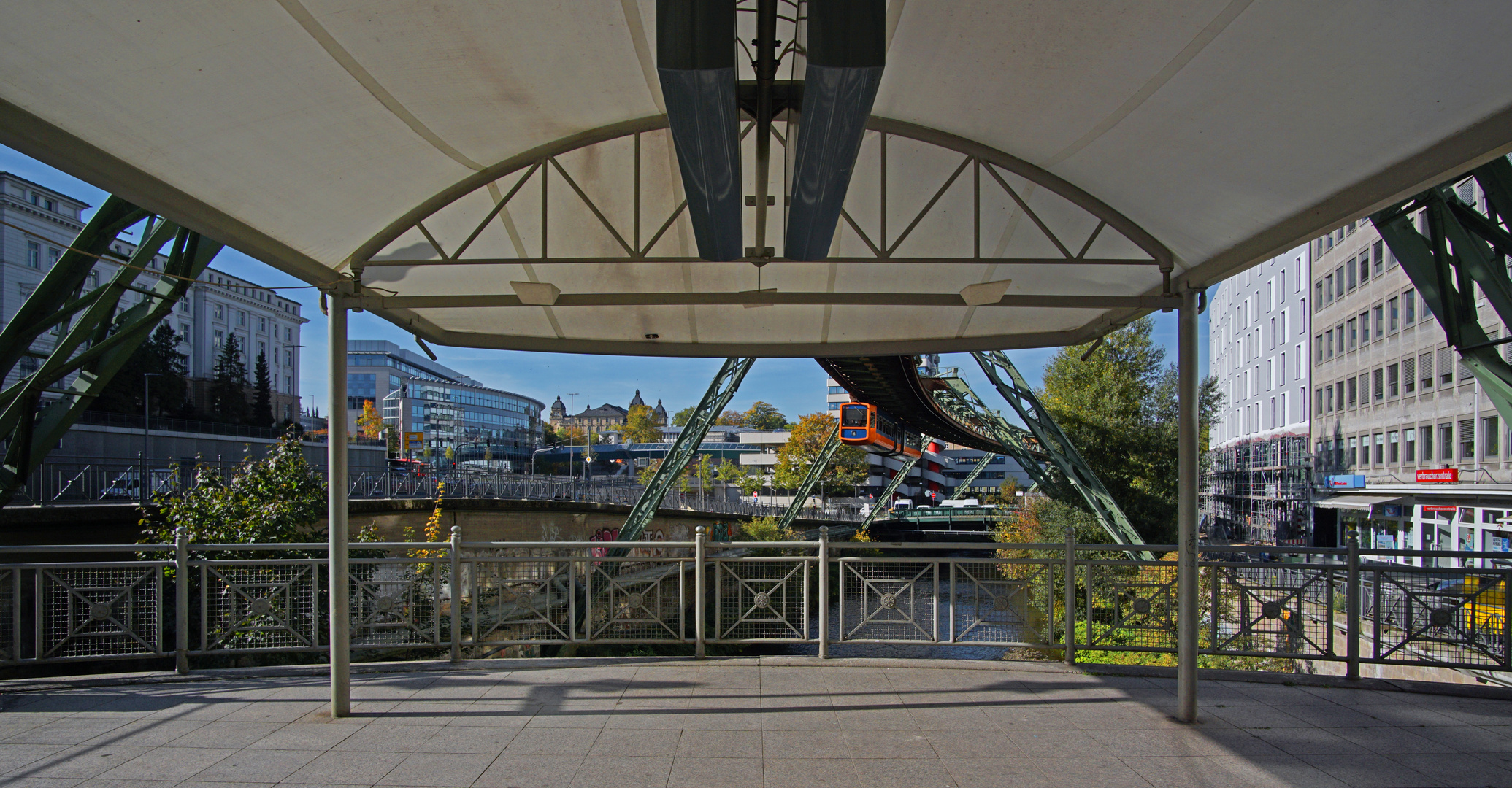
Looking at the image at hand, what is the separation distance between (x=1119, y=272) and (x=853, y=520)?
4764 centimetres

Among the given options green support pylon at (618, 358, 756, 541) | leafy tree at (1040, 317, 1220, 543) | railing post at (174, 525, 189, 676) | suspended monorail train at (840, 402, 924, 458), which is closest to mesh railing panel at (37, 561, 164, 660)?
railing post at (174, 525, 189, 676)

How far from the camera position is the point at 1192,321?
5832mm

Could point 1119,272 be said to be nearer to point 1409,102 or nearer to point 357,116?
point 1409,102

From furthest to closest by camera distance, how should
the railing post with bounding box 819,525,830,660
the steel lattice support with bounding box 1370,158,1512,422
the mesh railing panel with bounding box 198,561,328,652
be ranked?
Answer: the steel lattice support with bounding box 1370,158,1512,422, the railing post with bounding box 819,525,830,660, the mesh railing panel with bounding box 198,561,328,652

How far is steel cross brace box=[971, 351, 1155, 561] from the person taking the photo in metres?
24.0

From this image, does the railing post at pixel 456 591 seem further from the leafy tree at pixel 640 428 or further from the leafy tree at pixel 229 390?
the leafy tree at pixel 640 428

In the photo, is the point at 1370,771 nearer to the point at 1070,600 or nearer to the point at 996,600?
the point at 1070,600

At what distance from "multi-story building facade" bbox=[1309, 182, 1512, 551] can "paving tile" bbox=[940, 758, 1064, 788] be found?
1026 inches

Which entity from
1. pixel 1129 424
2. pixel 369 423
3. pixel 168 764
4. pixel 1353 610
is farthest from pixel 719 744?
pixel 369 423

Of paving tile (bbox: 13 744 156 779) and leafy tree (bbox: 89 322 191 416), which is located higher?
leafy tree (bbox: 89 322 191 416)

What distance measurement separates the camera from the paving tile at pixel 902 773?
4.47m

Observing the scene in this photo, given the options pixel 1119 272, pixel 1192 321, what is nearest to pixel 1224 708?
pixel 1192 321

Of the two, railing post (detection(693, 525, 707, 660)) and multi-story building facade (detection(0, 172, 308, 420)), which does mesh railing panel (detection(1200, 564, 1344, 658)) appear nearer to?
Result: railing post (detection(693, 525, 707, 660))

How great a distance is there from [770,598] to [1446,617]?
610 cm
